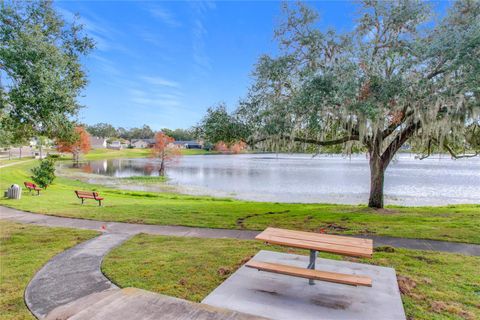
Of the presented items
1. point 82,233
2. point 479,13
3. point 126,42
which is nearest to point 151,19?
point 126,42

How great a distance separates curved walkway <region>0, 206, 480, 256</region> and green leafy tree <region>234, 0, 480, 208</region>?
3301mm

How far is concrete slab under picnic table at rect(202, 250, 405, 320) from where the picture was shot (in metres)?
3.90

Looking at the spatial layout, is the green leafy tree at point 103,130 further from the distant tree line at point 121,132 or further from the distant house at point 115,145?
the distant house at point 115,145

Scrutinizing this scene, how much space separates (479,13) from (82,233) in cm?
1280

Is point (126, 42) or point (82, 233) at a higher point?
point (126, 42)

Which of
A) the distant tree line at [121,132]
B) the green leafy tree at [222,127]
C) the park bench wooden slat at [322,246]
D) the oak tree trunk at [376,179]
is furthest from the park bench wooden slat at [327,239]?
the distant tree line at [121,132]

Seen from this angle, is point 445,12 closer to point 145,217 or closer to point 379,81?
point 379,81

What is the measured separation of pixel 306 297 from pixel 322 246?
0.73 meters

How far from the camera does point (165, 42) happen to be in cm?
1731

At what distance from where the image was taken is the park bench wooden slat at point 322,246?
4316mm

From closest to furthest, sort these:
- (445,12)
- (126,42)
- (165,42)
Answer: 1. (445,12)
2. (126,42)
3. (165,42)

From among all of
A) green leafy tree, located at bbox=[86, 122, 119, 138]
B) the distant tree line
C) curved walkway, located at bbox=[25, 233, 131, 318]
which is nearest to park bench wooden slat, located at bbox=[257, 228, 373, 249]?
curved walkway, located at bbox=[25, 233, 131, 318]

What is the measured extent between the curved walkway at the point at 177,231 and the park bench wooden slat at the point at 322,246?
306cm

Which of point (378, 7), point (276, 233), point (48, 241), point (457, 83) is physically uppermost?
point (378, 7)
